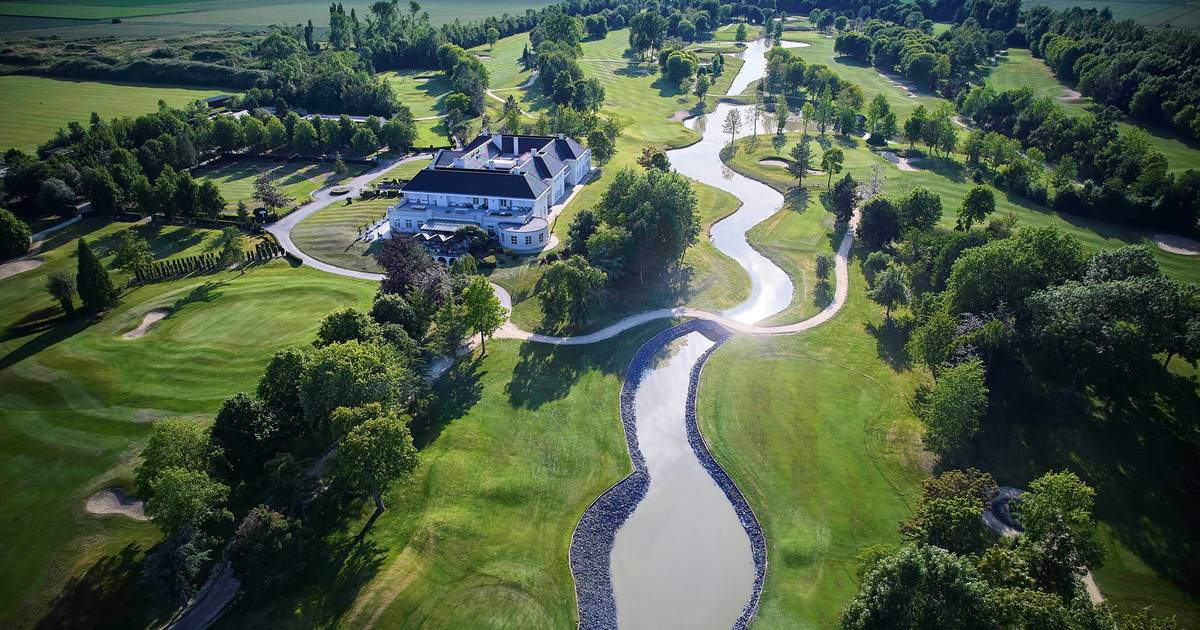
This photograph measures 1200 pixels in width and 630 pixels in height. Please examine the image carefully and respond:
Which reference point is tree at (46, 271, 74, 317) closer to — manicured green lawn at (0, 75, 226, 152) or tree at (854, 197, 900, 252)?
manicured green lawn at (0, 75, 226, 152)

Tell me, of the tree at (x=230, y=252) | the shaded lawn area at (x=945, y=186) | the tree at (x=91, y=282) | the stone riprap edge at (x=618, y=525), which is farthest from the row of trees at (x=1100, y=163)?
the tree at (x=91, y=282)

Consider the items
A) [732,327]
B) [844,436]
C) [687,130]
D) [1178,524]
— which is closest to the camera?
[1178,524]

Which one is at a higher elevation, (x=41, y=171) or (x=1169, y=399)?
(x=41, y=171)

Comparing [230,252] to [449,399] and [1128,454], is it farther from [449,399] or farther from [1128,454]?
[1128,454]

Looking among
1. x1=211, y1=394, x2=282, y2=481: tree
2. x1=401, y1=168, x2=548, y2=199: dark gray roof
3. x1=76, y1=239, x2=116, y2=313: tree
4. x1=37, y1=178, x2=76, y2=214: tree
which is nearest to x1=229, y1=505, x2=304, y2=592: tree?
x1=211, y1=394, x2=282, y2=481: tree

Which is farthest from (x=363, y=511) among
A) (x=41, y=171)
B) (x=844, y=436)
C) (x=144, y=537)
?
(x=41, y=171)

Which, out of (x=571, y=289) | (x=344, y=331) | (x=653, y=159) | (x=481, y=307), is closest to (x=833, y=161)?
(x=653, y=159)

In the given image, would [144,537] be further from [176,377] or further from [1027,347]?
[1027,347]
